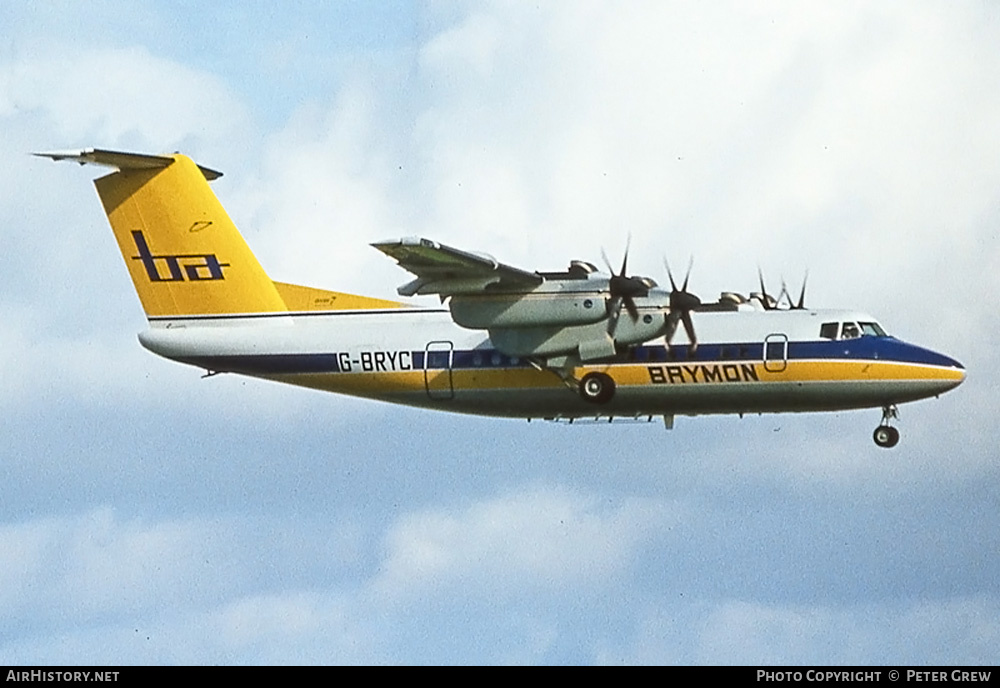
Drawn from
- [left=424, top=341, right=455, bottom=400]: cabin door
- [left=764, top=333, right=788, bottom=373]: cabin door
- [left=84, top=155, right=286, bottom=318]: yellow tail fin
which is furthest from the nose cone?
[left=84, top=155, right=286, bottom=318]: yellow tail fin

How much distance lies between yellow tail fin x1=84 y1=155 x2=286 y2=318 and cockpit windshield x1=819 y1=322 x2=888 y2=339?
426 inches

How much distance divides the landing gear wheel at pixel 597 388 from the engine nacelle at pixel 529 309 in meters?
1.35

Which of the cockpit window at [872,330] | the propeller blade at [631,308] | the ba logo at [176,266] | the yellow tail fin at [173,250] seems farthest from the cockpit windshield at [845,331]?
the ba logo at [176,266]

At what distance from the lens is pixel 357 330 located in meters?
38.3

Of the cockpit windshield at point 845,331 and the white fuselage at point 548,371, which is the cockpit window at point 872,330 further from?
the white fuselage at point 548,371

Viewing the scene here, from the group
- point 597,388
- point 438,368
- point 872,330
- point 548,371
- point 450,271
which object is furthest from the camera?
point 438,368

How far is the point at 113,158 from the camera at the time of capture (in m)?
38.2

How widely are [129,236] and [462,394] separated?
754 cm

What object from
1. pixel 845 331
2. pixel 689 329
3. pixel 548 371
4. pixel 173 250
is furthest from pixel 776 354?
pixel 173 250

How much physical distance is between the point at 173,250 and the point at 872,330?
14.0 meters

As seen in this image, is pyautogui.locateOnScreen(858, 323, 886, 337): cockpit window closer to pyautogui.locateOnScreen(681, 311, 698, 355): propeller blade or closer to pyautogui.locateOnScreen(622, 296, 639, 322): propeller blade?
pyautogui.locateOnScreen(681, 311, 698, 355): propeller blade

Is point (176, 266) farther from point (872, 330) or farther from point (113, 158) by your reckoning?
point (872, 330)

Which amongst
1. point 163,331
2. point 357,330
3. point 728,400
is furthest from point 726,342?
point 163,331
